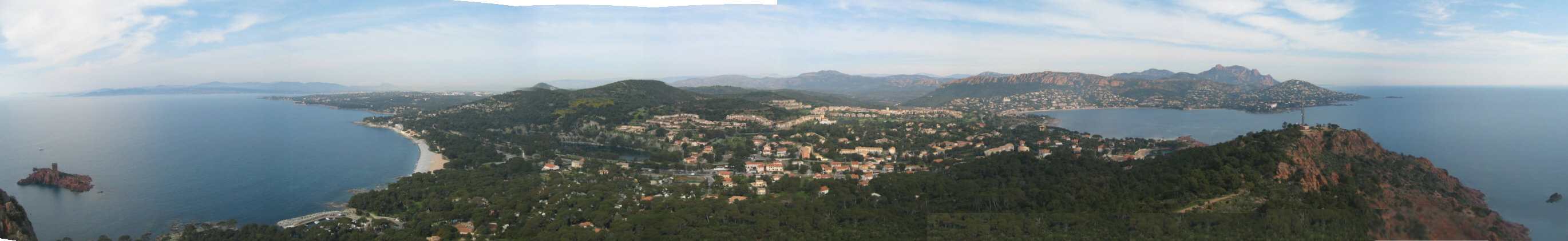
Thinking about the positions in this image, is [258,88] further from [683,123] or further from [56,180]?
[683,123]

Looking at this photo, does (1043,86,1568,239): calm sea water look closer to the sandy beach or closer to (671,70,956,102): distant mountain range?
the sandy beach

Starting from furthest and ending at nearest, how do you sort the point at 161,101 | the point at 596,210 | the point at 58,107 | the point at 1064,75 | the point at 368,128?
the point at 1064,75 → the point at 161,101 → the point at 368,128 → the point at 58,107 → the point at 596,210

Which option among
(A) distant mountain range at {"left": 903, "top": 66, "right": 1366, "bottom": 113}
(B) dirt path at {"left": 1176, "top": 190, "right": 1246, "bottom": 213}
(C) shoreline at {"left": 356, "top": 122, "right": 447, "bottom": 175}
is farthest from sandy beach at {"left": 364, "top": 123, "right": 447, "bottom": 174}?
(A) distant mountain range at {"left": 903, "top": 66, "right": 1366, "bottom": 113}

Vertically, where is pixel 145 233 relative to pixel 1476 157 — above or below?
below

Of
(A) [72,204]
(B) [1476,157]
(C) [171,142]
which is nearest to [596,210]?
(A) [72,204]

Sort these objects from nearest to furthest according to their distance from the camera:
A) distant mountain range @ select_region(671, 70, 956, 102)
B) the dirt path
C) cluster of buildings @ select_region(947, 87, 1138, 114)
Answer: the dirt path → cluster of buildings @ select_region(947, 87, 1138, 114) → distant mountain range @ select_region(671, 70, 956, 102)

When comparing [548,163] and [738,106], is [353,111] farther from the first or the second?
[548,163]

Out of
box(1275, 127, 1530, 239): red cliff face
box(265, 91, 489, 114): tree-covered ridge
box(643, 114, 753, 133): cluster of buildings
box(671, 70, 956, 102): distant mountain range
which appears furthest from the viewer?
box(671, 70, 956, 102): distant mountain range
